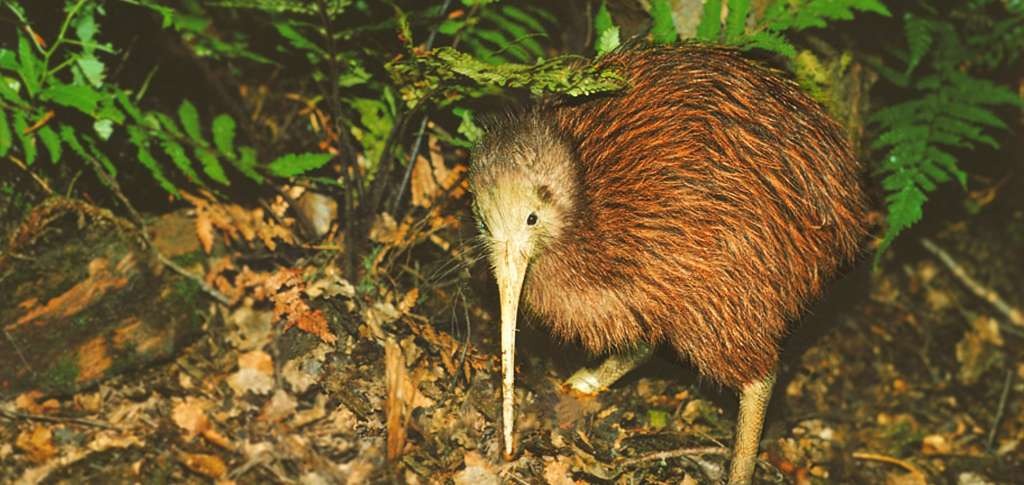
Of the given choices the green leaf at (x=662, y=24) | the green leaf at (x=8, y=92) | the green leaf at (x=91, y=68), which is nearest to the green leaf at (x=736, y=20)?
the green leaf at (x=662, y=24)

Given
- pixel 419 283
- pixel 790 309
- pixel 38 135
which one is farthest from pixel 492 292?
pixel 38 135

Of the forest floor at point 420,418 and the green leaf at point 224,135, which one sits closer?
the forest floor at point 420,418

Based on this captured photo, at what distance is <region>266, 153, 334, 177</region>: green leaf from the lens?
11.2 feet

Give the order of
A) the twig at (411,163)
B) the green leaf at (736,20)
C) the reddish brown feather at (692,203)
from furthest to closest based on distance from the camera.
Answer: the twig at (411,163) < the green leaf at (736,20) < the reddish brown feather at (692,203)

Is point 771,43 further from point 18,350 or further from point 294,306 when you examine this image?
point 18,350

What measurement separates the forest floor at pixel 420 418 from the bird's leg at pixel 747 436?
0.27 feet

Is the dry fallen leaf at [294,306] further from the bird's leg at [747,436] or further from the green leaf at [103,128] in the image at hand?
the bird's leg at [747,436]

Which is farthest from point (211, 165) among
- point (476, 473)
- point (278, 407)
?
point (476, 473)

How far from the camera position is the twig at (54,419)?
325 cm

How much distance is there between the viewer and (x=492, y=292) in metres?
3.42

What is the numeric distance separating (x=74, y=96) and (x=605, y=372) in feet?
7.19

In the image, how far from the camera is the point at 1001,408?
13.6ft

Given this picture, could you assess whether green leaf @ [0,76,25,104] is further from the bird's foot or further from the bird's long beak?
the bird's foot

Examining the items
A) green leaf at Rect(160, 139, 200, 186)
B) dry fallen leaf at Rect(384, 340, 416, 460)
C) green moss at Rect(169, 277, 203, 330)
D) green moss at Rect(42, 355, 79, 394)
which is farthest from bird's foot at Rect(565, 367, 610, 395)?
green moss at Rect(42, 355, 79, 394)
